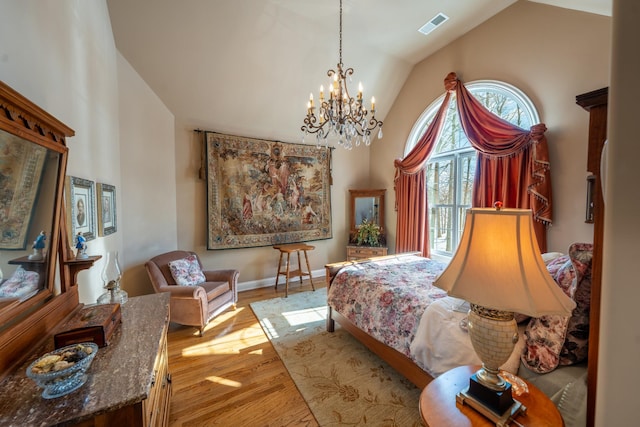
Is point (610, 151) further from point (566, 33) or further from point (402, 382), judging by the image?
point (566, 33)

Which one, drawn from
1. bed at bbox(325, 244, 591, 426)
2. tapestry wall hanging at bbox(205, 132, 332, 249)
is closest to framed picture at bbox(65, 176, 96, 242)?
tapestry wall hanging at bbox(205, 132, 332, 249)

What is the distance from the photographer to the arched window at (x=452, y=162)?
300 centimetres

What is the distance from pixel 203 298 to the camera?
2.65m

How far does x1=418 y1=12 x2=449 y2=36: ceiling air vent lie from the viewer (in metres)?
2.98

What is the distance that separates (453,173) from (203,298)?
362 centimetres

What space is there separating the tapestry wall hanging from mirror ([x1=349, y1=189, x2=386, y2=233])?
0.51 metres

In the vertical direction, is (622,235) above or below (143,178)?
below

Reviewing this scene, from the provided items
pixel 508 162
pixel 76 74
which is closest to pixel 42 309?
pixel 76 74

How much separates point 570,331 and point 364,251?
3.30 meters

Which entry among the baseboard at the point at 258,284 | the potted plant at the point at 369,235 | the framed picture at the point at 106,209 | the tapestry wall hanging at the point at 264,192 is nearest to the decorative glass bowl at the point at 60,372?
the framed picture at the point at 106,209

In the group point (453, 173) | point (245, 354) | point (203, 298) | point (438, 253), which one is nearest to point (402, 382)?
point (245, 354)

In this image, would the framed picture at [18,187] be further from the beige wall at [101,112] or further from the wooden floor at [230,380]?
the wooden floor at [230,380]

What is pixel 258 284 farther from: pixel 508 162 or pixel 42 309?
pixel 508 162

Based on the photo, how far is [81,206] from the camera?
1.80 metres
